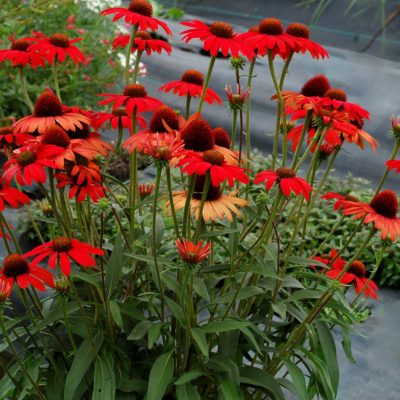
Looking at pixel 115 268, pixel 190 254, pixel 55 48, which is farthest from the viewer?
pixel 55 48

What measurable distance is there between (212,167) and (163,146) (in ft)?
0.30

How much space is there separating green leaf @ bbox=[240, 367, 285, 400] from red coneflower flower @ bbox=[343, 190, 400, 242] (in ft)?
1.26

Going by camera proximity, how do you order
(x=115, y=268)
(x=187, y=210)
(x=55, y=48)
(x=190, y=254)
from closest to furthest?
(x=190, y=254) → (x=187, y=210) → (x=115, y=268) → (x=55, y=48)

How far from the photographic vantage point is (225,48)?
1.29m

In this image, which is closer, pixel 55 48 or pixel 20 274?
pixel 20 274

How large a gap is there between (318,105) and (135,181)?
15.4 inches

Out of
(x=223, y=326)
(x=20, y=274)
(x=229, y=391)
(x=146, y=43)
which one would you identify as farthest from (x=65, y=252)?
(x=146, y=43)

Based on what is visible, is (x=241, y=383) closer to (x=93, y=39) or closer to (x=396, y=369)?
(x=396, y=369)

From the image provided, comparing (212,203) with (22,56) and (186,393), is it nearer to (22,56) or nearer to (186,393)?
(186,393)

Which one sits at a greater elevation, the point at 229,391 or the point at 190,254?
the point at 190,254

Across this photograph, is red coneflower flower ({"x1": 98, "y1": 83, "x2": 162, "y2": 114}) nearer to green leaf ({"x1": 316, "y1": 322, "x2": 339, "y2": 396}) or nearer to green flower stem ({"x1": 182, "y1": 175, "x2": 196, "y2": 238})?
green flower stem ({"x1": 182, "y1": 175, "x2": 196, "y2": 238})

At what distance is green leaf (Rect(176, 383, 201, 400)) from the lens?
1.33 meters

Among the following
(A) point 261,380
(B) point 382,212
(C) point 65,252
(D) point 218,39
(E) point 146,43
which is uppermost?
(D) point 218,39

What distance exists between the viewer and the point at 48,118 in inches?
52.7
